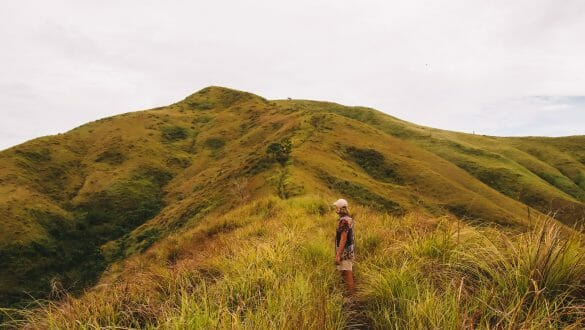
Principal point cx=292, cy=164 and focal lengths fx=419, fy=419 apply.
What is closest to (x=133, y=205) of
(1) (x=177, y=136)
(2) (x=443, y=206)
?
(1) (x=177, y=136)

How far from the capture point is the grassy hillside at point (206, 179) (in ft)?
138

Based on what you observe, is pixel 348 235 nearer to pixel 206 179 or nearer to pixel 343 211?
pixel 343 211

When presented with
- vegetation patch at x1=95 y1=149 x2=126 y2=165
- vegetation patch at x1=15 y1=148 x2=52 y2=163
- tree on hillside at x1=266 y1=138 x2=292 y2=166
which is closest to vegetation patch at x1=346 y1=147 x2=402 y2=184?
tree on hillside at x1=266 y1=138 x2=292 y2=166

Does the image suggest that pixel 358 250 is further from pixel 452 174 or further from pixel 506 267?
pixel 452 174

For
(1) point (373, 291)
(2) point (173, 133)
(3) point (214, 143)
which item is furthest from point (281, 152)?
(2) point (173, 133)

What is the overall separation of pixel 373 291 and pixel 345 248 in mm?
1895

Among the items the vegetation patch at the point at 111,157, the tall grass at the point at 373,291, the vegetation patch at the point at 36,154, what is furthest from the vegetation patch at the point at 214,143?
the tall grass at the point at 373,291

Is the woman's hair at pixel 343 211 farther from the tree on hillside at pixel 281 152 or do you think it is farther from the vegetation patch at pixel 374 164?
the vegetation patch at pixel 374 164

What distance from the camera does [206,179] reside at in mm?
65812

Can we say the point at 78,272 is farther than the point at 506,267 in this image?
Yes

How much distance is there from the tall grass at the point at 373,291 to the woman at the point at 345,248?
0.74 feet

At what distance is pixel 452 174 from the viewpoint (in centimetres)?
6738

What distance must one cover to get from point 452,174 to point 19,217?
65.7m

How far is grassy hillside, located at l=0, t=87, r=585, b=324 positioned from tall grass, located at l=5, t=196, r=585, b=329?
14.1 meters
